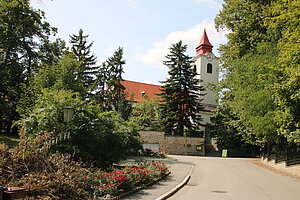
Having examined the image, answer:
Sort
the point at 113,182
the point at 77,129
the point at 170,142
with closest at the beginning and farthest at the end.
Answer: the point at 113,182 < the point at 77,129 < the point at 170,142

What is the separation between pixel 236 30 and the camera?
2597 cm

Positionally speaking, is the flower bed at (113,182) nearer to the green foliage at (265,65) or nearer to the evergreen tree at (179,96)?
the green foliage at (265,65)

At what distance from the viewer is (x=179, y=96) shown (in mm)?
41750

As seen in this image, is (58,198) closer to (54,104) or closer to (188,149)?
(54,104)

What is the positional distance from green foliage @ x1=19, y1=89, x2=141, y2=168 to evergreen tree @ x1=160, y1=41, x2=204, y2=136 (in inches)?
1087

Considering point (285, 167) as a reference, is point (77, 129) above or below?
above

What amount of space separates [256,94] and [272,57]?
295 centimetres

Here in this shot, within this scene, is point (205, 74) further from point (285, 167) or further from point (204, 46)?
point (285, 167)

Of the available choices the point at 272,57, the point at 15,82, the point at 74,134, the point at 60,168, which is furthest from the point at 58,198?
the point at 15,82

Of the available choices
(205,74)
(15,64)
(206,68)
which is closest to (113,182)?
(15,64)

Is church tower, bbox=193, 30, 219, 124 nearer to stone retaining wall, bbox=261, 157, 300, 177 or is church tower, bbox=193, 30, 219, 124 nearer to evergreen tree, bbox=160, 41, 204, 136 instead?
evergreen tree, bbox=160, 41, 204, 136

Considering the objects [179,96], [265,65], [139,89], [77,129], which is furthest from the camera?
[139,89]

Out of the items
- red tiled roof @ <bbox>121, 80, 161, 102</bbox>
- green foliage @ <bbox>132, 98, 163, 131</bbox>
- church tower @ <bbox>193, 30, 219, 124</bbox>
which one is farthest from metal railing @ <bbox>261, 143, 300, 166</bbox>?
red tiled roof @ <bbox>121, 80, 161, 102</bbox>

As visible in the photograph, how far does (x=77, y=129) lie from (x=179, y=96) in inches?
1231
